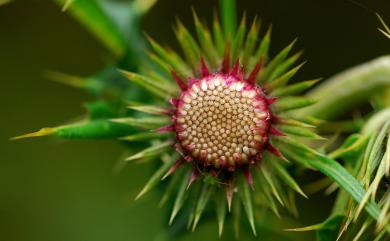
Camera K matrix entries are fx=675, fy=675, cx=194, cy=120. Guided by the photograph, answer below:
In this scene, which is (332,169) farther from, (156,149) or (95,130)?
(95,130)

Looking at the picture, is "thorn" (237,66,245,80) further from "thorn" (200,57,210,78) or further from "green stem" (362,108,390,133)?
"green stem" (362,108,390,133)

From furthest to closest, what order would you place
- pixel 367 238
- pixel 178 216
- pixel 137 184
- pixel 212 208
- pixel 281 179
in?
1. pixel 137 184
2. pixel 178 216
3. pixel 212 208
4. pixel 281 179
5. pixel 367 238

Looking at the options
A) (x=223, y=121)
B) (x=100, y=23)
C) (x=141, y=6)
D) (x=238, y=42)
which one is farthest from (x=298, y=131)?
(x=141, y=6)

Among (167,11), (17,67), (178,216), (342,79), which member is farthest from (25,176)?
(342,79)

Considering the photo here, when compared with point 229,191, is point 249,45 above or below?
above

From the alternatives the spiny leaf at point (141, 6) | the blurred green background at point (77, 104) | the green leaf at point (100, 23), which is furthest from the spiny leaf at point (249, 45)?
the blurred green background at point (77, 104)

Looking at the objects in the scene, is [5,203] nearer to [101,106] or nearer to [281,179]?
[101,106]

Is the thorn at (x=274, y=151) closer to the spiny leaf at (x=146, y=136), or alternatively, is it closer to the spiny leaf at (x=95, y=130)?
the spiny leaf at (x=146, y=136)
